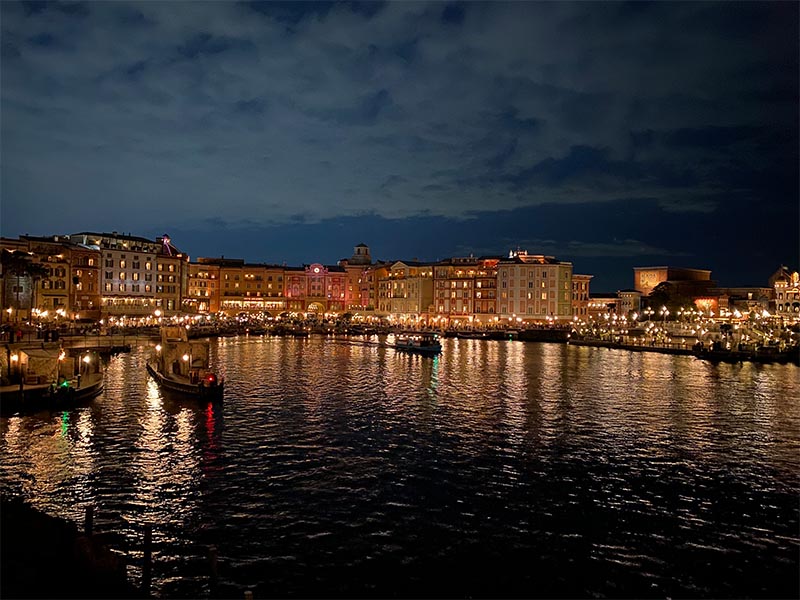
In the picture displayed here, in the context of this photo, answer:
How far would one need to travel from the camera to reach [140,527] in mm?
17531

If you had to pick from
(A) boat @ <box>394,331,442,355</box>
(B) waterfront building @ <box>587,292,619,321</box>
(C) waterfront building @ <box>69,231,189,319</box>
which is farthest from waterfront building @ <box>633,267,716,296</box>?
(C) waterfront building @ <box>69,231,189,319</box>

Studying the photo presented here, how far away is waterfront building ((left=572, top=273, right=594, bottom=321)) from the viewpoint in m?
136

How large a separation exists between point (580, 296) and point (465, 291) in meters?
28.6

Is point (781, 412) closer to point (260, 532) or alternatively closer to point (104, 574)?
point (260, 532)

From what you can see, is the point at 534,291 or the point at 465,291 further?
the point at 465,291

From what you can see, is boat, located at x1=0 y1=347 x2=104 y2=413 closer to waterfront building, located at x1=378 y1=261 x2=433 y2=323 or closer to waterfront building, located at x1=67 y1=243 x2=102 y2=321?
waterfront building, located at x1=67 y1=243 x2=102 y2=321

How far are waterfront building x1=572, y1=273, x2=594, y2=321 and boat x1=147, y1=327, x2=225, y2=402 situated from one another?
345 ft

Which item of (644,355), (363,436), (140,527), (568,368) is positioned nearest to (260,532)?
(140,527)

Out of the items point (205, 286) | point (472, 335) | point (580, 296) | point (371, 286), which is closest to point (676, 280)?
point (580, 296)

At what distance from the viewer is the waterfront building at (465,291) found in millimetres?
129000

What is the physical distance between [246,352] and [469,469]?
179ft

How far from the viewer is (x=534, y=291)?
125m

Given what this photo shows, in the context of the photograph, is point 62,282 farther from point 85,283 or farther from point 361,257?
point 361,257

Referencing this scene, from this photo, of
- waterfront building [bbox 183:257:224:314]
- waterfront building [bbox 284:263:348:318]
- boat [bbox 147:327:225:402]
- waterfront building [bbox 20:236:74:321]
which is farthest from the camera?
waterfront building [bbox 284:263:348:318]
